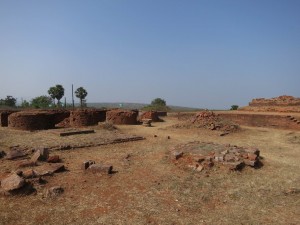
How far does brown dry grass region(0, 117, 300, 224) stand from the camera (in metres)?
4.49

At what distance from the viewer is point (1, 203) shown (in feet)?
15.6

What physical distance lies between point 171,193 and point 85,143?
17.9 feet

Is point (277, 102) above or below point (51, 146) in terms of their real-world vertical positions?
above

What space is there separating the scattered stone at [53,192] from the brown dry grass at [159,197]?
116mm

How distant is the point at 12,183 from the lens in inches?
204

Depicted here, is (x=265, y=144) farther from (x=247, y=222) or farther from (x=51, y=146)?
(x=51, y=146)

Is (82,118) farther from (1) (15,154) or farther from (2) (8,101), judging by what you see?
(2) (8,101)

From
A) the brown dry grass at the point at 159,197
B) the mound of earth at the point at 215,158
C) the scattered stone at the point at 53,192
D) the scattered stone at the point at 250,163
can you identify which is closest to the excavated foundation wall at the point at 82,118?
the brown dry grass at the point at 159,197

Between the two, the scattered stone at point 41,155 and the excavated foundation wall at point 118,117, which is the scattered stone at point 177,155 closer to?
the scattered stone at point 41,155

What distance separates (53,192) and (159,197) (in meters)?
2.03

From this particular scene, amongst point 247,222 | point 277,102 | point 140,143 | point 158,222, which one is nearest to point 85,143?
point 140,143

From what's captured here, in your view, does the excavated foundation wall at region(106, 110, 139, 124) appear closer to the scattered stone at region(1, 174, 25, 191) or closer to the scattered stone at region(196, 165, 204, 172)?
the scattered stone at region(196, 165, 204, 172)

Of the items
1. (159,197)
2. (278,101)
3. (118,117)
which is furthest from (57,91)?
(159,197)

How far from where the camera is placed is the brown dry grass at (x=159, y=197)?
14.7ft
